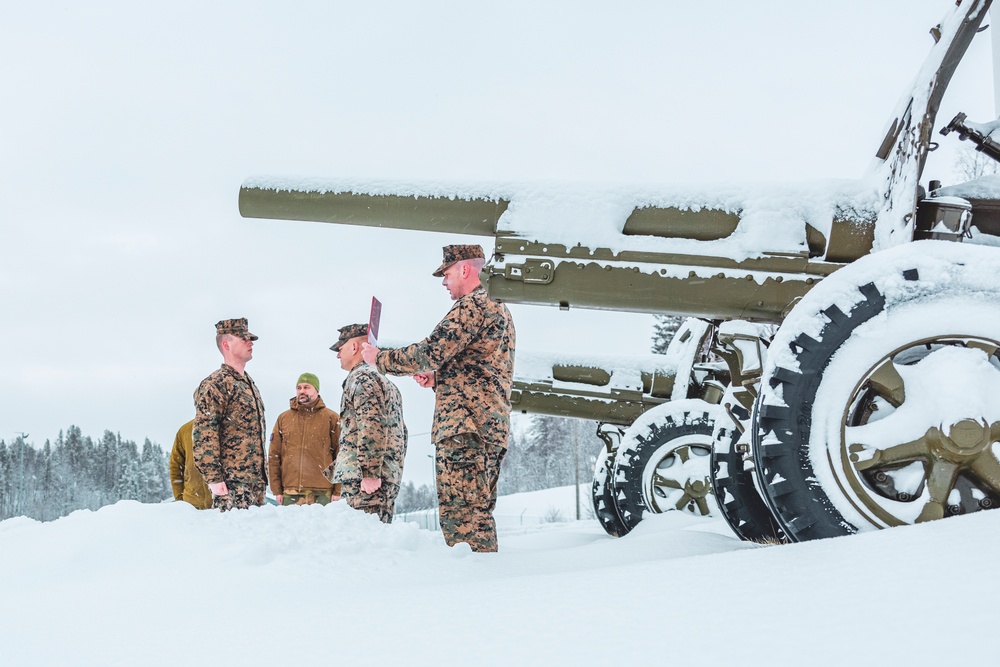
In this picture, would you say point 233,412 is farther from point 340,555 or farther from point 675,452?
point 675,452

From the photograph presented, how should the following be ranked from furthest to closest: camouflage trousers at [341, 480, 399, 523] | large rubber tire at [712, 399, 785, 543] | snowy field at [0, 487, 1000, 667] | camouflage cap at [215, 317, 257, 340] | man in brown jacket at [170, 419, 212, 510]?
man in brown jacket at [170, 419, 212, 510], camouflage cap at [215, 317, 257, 340], camouflage trousers at [341, 480, 399, 523], large rubber tire at [712, 399, 785, 543], snowy field at [0, 487, 1000, 667]

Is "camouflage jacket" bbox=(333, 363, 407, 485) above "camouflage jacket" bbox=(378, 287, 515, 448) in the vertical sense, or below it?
below

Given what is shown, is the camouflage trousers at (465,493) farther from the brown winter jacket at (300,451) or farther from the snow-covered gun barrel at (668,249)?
the brown winter jacket at (300,451)

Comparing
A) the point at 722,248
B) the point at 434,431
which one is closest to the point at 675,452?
the point at 434,431

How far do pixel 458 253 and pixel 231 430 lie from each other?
101 inches

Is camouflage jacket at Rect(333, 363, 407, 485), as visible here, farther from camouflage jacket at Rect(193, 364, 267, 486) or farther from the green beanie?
the green beanie

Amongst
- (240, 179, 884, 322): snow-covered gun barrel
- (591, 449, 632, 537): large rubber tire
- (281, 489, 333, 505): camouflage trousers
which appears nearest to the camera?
(240, 179, 884, 322): snow-covered gun barrel

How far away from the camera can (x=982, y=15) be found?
9.21 ft

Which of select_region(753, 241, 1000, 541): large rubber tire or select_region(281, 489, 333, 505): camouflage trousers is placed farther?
select_region(281, 489, 333, 505): camouflage trousers

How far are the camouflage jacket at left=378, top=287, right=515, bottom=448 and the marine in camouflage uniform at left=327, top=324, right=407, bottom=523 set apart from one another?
1.43 m

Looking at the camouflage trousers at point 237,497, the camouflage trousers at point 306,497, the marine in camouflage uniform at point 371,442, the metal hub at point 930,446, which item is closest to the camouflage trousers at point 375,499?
the marine in camouflage uniform at point 371,442

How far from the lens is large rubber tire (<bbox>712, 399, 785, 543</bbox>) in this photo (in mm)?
3459

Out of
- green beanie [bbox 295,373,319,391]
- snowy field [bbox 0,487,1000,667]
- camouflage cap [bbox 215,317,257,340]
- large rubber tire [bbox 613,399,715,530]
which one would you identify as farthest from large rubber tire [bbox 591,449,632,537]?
snowy field [bbox 0,487,1000,667]

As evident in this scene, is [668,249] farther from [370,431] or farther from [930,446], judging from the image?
[370,431]
